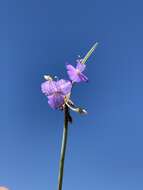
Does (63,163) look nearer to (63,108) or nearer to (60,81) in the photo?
(63,108)

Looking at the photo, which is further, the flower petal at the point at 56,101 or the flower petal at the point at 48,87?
the flower petal at the point at 48,87

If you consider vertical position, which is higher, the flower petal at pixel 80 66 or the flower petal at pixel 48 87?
the flower petal at pixel 80 66

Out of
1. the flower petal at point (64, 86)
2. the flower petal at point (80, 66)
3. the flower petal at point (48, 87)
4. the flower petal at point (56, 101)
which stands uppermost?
the flower petal at point (80, 66)

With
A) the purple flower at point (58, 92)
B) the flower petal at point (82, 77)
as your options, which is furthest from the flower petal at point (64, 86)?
the flower petal at point (82, 77)

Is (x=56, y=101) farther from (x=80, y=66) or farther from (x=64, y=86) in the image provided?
(x=80, y=66)

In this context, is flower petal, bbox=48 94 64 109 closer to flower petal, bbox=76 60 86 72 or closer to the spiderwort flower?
the spiderwort flower

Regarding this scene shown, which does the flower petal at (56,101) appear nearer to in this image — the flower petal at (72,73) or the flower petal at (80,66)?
the flower petal at (72,73)

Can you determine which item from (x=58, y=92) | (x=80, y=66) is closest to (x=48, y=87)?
(x=58, y=92)
